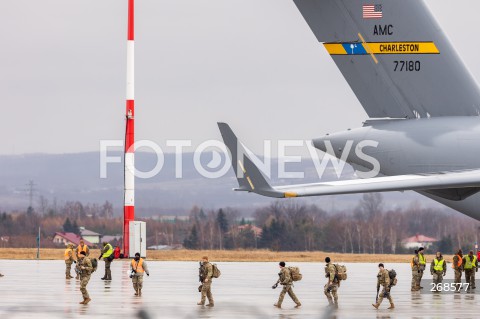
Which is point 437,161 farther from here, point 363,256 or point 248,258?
point 363,256

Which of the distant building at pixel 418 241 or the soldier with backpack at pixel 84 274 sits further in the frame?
the distant building at pixel 418 241

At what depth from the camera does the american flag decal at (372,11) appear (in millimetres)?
29062

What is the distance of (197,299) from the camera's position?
28.8 meters

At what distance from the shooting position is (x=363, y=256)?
73.9 meters

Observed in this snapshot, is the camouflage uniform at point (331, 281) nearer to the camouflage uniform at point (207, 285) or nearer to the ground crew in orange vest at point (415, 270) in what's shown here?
the camouflage uniform at point (207, 285)

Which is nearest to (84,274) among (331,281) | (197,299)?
(197,299)

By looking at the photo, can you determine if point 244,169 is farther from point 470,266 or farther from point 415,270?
point 470,266

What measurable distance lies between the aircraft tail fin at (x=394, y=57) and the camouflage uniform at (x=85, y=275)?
857 cm

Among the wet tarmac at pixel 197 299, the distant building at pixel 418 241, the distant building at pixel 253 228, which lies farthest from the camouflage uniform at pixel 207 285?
the distant building at pixel 253 228

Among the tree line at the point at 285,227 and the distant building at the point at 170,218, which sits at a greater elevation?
the distant building at the point at 170,218

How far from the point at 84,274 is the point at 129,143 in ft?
98.3

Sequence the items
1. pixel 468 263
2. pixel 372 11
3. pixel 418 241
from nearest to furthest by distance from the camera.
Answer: pixel 372 11 → pixel 468 263 → pixel 418 241

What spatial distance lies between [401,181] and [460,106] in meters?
3.57

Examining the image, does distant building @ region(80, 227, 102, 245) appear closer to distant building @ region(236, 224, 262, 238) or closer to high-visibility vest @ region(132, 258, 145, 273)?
distant building @ region(236, 224, 262, 238)
